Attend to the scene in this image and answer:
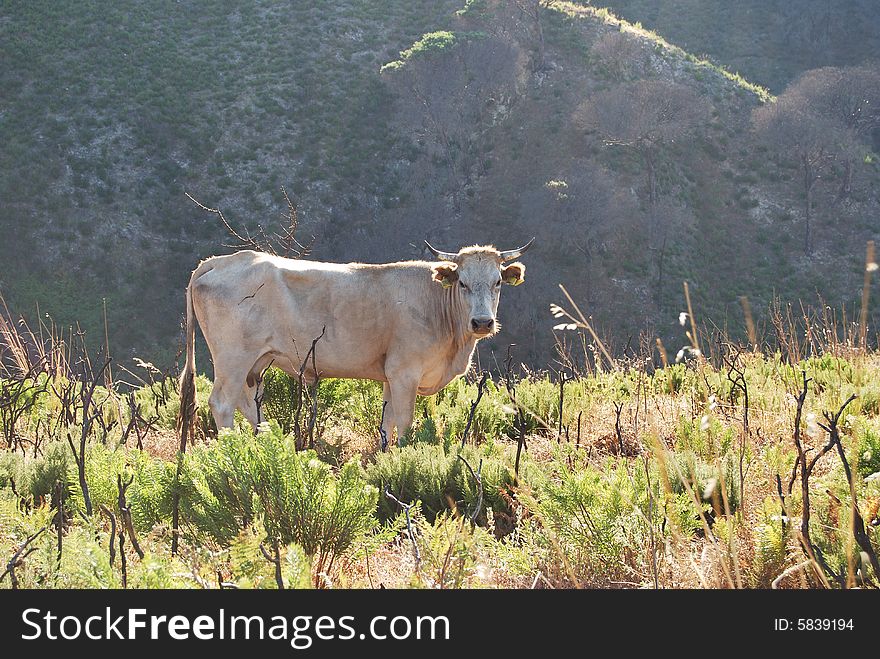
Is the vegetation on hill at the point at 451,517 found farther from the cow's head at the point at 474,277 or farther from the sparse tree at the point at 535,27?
the sparse tree at the point at 535,27

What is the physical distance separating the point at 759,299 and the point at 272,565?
106 feet

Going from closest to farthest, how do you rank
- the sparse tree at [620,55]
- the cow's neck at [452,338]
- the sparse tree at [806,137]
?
the cow's neck at [452,338], the sparse tree at [806,137], the sparse tree at [620,55]

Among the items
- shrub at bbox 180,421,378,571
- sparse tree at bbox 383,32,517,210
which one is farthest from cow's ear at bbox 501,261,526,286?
sparse tree at bbox 383,32,517,210

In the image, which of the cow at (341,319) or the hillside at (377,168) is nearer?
the cow at (341,319)

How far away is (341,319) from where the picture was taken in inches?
258

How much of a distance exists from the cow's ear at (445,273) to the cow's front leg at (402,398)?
784mm

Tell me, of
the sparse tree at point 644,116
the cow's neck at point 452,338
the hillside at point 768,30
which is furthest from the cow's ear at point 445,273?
the hillside at point 768,30

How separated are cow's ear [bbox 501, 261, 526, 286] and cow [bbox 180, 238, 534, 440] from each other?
0.02 m

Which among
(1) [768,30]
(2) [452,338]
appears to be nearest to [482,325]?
(2) [452,338]

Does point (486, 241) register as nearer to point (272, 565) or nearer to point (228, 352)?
point (228, 352)

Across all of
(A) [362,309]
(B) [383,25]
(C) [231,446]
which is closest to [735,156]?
(B) [383,25]

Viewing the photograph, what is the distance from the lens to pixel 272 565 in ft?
8.31

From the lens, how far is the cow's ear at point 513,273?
678 cm
